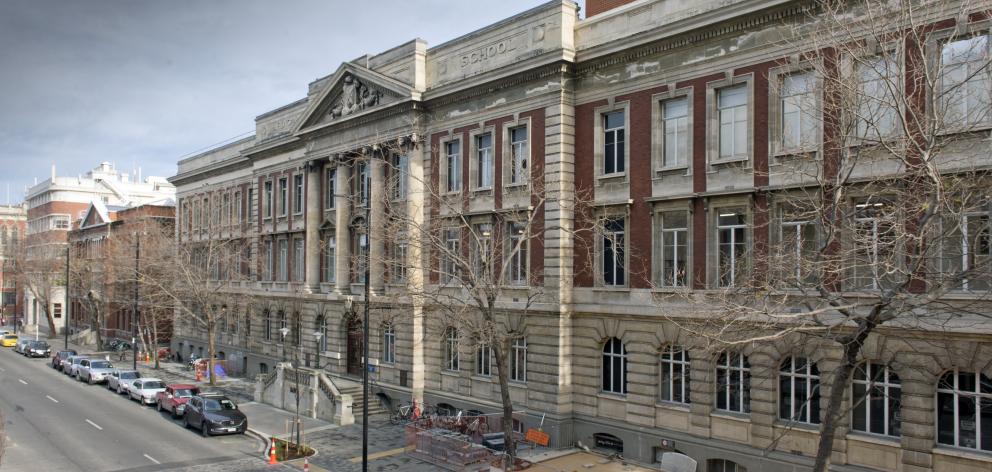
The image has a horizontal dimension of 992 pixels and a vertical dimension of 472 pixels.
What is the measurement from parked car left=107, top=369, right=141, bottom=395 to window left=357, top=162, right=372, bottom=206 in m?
16.5

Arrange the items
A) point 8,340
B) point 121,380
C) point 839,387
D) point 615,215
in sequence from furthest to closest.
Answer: point 8,340, point 121,380, point 615,215, point 839,387

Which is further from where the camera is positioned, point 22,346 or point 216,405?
point 22,346

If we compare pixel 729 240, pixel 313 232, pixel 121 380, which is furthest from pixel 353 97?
pixel 729 240

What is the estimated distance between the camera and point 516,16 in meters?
30.7

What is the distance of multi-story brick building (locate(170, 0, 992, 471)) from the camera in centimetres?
2175

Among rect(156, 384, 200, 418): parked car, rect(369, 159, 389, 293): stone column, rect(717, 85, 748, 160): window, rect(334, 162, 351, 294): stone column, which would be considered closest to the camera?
rect(717, 85, 748, 160): window

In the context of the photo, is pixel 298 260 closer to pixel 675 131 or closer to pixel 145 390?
pixel 145 390

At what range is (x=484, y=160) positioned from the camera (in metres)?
32.7

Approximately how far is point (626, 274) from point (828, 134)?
8442 millimetres

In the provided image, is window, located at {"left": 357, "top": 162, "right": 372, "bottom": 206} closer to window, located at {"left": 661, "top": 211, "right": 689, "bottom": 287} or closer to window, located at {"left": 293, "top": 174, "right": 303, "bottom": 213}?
window, located at {"left": 293, "top": 174, "right": 303, "bottom": 213}

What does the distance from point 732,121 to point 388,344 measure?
20.9 m

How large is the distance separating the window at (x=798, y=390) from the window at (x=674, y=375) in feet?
10.6


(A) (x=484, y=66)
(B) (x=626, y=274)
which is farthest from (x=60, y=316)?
(B) (x=626, y=274)

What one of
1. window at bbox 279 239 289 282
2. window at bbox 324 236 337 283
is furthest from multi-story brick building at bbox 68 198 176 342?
window at bbox 324 236 337 283
